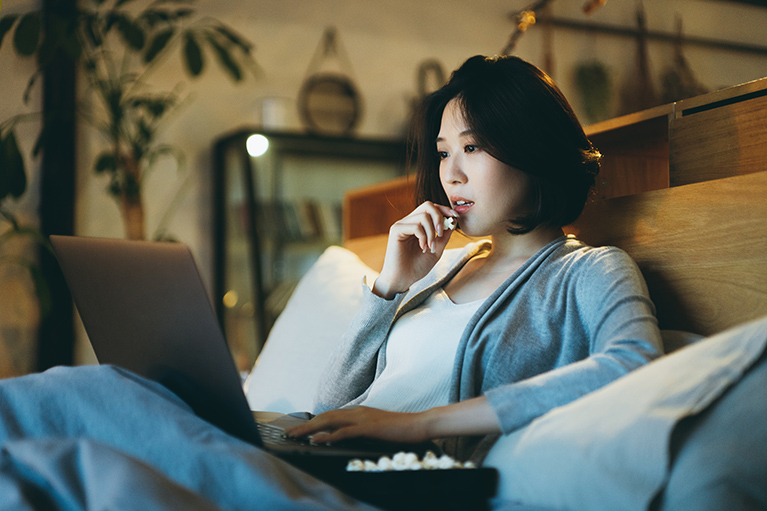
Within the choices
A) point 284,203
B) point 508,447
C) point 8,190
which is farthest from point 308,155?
point 508,447

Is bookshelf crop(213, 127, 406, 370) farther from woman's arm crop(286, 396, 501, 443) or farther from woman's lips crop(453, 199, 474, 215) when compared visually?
woman's arm crop(286, 396, 501, 443)

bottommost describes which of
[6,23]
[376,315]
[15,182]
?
A: [376,315]

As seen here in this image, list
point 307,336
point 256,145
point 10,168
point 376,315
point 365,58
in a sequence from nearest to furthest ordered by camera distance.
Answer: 1. point 376,315
2. point 307,336
3. point 10,168
4. point 256,145
5. point 365,58

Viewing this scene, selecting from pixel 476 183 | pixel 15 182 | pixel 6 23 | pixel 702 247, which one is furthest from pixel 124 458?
pixel 6 23

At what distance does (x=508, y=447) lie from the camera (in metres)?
0.83

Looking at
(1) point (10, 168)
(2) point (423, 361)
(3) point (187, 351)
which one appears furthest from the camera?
(1) point (10, 168)

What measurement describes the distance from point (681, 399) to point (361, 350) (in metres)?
0.73

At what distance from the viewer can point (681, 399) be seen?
2.30 ft

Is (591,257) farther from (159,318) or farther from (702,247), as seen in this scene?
(159,318)

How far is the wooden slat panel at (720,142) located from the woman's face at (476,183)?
27 centimetres

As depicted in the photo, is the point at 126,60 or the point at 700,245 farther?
the point at 126,60

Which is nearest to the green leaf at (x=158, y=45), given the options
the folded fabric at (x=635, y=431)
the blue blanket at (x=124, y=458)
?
the blue blanket at (x=124, y=458)

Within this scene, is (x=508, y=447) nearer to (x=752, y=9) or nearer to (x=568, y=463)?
(x=568, y=463)

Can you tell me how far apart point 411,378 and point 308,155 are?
2251mm
